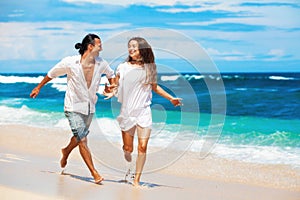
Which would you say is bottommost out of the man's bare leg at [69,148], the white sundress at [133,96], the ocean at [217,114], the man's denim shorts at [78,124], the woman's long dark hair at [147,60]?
→ the ocean at [217,114]

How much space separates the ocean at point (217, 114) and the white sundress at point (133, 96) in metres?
1.11

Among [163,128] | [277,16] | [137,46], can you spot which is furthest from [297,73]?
[137,46]

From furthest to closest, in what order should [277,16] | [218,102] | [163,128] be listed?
[277,16], [218,102], [163,128]

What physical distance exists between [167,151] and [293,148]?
8.22 feet

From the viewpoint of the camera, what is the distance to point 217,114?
17844 mm

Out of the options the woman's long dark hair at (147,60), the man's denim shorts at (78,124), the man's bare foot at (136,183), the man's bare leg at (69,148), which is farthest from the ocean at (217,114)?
the man's bare foot at (136,183)

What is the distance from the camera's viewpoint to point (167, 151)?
971 centimetres

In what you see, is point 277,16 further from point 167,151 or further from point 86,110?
point 86,110

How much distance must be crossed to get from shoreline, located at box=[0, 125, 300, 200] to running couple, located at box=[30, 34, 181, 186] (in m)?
0.38

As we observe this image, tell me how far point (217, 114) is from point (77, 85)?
12.0 meters

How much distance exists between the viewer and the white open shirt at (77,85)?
6.12 metres

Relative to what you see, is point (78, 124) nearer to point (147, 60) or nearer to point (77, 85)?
point (77, 85)

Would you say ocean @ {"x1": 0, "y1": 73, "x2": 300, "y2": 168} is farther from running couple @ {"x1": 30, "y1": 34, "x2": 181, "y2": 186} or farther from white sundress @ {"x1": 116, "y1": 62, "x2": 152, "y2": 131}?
white sundress @ {"x1": 116, "y1": 62, "x2": 152, "y2": 131}

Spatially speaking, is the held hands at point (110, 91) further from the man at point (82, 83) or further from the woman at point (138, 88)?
the man at point (82, 83)
